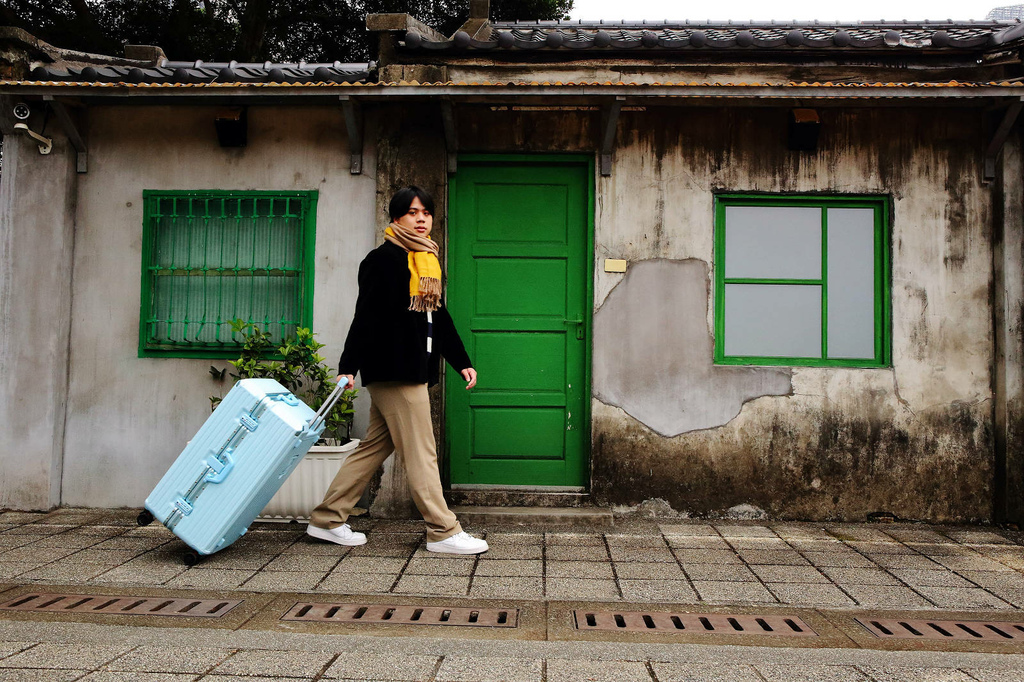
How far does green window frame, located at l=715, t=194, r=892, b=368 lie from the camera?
19.9ft

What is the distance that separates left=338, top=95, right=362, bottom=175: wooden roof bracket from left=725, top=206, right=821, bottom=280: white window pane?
117 inches

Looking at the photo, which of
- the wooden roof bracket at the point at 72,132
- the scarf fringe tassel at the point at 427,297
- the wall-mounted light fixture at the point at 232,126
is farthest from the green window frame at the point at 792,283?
the wooden roof bracket at the point at 72,132

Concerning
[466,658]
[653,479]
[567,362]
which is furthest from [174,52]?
[466,658]

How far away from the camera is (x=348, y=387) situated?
15.5 ft

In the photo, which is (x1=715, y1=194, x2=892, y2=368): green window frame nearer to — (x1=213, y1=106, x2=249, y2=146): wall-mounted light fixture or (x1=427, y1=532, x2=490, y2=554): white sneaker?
(x1=427, y1=532, x2=490, y2=554): white sneaker

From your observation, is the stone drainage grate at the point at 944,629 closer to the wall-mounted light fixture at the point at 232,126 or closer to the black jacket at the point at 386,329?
the black jacket at the point at 386,329

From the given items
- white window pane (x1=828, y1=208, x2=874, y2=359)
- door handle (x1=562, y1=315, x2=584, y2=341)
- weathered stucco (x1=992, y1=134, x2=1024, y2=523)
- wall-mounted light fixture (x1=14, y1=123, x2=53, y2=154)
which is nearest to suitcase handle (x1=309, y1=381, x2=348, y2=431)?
door handle (x1=562, y1=315, x2=584, y2=341)

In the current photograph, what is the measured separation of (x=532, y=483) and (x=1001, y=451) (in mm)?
3575

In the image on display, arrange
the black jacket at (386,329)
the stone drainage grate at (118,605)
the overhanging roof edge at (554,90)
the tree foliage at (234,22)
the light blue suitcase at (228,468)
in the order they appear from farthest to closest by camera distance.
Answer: the tree foliage at (234,22), the overhanging roof edge at (554,90), the black jacket at (386,329), the light blue suitcase at (228,468), the stone drainage grate at (118,605)

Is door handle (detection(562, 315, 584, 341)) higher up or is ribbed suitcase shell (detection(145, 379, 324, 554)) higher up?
door handle (detection(562, 315, 584, 341))

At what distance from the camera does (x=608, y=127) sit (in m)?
5.75

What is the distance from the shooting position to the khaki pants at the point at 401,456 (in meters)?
4.73

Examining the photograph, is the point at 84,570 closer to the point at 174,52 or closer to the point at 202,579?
the point at 202,579

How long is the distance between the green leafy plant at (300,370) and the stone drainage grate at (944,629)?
3656mm
